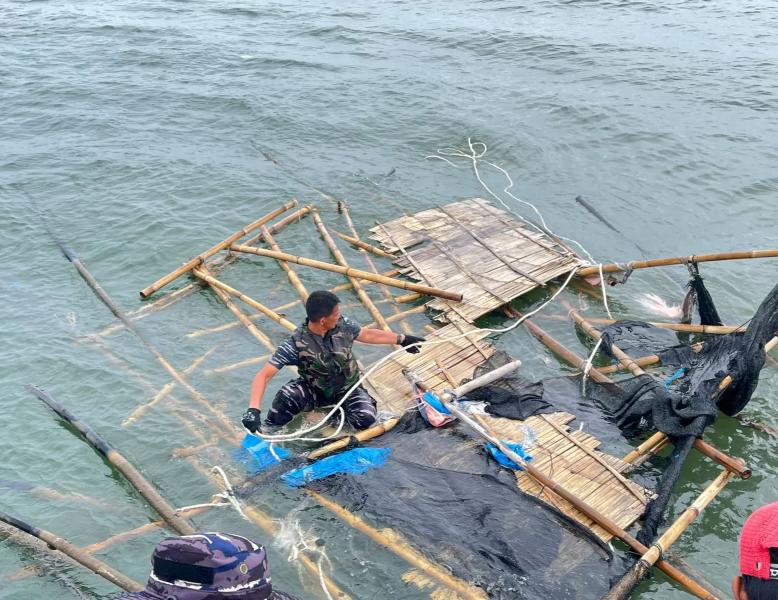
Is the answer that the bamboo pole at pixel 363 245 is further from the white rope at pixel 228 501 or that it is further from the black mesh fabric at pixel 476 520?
the white rope at pixel 228 501

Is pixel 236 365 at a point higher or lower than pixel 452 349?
lower

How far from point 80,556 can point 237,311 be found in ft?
15.2

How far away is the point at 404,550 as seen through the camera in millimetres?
5547

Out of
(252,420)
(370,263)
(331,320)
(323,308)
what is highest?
(323,308)

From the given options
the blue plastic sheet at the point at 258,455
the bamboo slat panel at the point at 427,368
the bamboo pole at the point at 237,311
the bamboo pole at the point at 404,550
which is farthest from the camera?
the bamboo pole at the point at 237,311

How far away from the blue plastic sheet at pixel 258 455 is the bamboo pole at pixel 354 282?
2.00m

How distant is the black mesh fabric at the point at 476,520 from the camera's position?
5289 mm

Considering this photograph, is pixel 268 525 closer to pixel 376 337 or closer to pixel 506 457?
pixel 376 337

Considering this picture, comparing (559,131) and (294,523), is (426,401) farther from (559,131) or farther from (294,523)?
(559,131)

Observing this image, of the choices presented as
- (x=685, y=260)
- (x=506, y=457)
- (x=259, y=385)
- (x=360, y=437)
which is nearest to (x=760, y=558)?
(x=506, y=457)

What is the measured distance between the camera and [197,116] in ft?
56.5

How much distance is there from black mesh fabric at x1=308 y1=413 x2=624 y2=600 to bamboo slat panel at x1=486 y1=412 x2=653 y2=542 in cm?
25

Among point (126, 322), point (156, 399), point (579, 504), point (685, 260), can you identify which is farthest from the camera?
point (126, 322)

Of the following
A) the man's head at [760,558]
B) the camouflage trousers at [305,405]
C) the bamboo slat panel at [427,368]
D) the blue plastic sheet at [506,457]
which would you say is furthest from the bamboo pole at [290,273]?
the man's head at [760,558]
